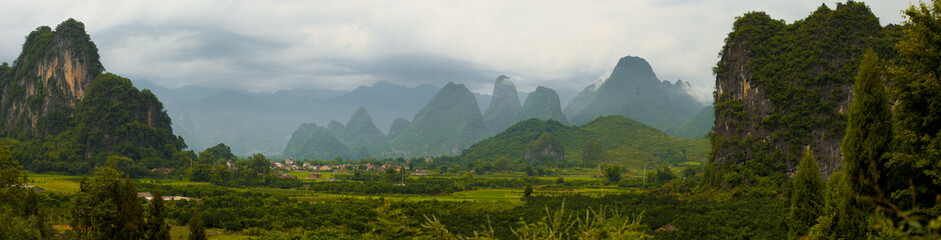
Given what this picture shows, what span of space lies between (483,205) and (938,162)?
31985 millimetres

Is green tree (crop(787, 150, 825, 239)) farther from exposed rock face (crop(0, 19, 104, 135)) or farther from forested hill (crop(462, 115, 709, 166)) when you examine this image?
exposed rock face (crop(0, 19, 104, 135))

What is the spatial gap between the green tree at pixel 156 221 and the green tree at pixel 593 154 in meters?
88.7

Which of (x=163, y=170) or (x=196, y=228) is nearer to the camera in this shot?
(x=196, y=228)

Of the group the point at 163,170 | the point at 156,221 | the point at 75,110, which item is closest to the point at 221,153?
the point at 163,170

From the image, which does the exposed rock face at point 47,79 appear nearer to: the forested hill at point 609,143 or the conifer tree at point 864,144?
the forested hill at point 609,143

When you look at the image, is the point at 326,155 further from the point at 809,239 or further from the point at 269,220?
the point at 809,239

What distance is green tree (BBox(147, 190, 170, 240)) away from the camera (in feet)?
67.3

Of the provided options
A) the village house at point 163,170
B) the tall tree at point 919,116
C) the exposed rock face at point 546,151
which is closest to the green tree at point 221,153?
the village house at point 163,170

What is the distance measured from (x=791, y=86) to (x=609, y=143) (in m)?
71.3

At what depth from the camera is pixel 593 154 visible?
335ft

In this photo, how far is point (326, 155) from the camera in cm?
19112

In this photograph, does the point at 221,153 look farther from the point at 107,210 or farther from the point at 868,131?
the point at 868,131

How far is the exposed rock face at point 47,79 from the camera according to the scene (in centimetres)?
7256

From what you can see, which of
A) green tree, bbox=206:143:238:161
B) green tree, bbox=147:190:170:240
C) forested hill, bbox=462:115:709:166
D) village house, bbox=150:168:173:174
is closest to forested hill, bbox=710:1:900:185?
forested hill, bbox=462:115:709:166
